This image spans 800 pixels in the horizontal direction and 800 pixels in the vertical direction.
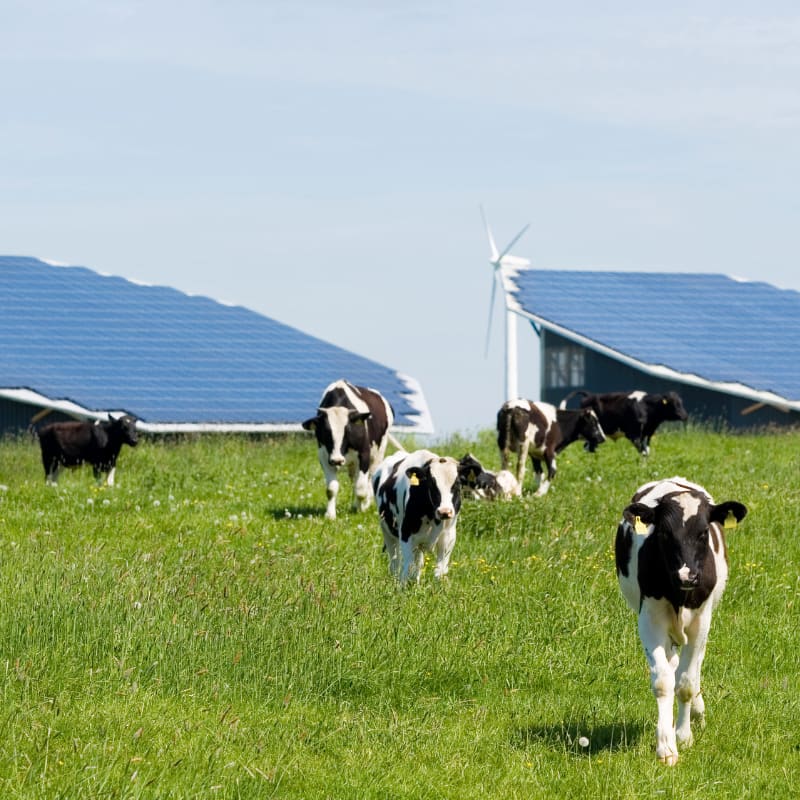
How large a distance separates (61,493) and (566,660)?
1187cm

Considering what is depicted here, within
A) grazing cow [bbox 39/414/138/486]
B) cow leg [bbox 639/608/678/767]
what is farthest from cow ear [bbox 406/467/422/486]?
grazing cow [bbox 39/414/138/486]

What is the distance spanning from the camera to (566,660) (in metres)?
11.8

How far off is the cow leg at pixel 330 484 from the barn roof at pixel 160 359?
11993 millimetres

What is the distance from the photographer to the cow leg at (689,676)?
966 centimetres

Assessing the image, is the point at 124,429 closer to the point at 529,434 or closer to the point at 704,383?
the point at 529,434

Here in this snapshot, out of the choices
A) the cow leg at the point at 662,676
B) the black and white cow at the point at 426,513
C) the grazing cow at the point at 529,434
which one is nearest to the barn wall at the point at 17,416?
the grazing cow at the point at 529,434

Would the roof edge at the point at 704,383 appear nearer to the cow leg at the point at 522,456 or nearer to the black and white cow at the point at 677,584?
the cow leg at the point at 522,456

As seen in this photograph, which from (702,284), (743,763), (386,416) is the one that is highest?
(702,284)

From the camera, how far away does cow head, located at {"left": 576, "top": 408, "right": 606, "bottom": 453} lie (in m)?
28.3

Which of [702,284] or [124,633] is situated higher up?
[702,284]

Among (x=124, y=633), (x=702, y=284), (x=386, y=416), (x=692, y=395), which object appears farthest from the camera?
(x=702, y=284)

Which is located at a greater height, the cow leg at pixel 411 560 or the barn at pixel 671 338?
the barn at pixel 671 338

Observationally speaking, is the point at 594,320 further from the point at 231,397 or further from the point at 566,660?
the point at 566,660

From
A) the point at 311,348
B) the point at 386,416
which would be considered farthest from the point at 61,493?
the point at 311,348
